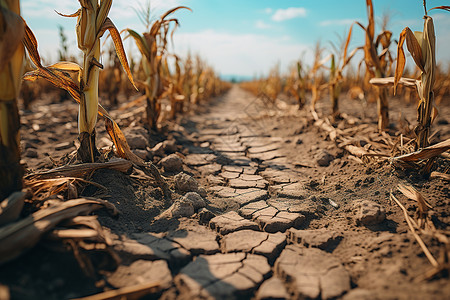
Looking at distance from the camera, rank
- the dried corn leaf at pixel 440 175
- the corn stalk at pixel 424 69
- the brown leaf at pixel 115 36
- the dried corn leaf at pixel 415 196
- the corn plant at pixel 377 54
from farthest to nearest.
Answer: the corn plant at pixel 377 54 → the corn stalk at pixel 424 69 → the brown leaf at pixel 115 36 → the dried corn leaf at pixel 440 175 → the dried corn leaf at pixel 415 196

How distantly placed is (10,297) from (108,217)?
0.66 metres

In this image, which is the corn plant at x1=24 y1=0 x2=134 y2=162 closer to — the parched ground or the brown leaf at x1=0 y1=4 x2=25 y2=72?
the parched ground

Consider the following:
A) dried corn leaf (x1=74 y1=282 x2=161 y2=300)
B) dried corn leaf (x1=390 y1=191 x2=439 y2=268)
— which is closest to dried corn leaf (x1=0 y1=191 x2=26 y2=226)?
dried corn leaf (x1=74 y1=282 x2=161 y2=300)

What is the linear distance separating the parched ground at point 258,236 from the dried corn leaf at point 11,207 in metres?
0.18

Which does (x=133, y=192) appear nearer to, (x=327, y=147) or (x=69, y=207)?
(x=69, y=207)

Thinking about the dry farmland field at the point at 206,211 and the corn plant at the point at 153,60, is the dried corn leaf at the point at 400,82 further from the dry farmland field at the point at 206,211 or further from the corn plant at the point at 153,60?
the corn plant at the point at 153,60

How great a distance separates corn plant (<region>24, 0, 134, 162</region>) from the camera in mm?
1957

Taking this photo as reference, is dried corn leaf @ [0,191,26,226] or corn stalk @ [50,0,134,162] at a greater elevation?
corn stalk @ [50,0,134,162]

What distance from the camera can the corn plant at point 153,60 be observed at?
140 inches

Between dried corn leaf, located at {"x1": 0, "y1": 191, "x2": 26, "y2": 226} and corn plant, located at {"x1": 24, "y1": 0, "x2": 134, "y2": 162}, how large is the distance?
0.76 meters

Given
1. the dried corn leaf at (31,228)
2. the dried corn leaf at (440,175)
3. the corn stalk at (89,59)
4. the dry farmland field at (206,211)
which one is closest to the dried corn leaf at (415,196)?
the dry farmland field at (206,211)

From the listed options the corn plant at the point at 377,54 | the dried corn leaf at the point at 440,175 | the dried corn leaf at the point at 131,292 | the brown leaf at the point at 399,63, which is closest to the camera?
the dried corn leaf at the point at 131,292

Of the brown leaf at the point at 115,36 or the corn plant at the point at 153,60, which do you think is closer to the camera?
the brown leaf at the point at 115,36

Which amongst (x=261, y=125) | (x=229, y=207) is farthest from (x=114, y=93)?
(x=229, y=207)
